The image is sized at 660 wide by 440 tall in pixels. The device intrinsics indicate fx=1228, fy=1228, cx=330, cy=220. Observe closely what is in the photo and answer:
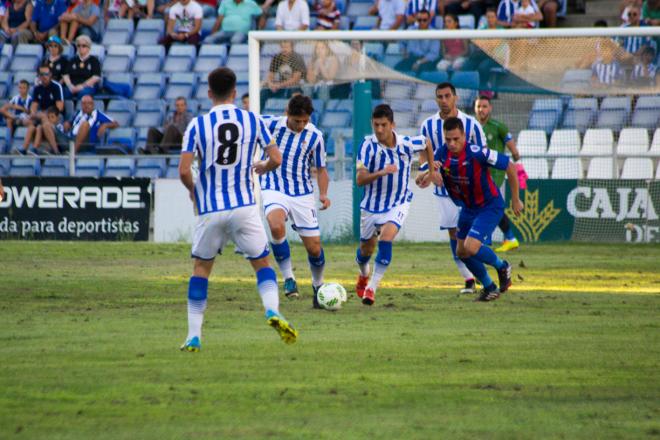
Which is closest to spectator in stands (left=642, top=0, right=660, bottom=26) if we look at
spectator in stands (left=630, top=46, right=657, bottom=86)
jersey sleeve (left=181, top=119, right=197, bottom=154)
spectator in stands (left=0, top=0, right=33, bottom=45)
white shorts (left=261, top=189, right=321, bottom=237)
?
spectator in stands (left=630, top=46, right=657, bottom=86)

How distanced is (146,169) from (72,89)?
2.78m

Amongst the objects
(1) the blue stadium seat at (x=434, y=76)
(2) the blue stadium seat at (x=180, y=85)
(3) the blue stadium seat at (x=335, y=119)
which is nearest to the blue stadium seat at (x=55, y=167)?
(2) the blue stadium seat at (x=180, y=85)

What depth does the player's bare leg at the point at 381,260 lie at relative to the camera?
12.1m

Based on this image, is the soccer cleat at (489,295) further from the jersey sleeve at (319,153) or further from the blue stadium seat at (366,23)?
the blue stadium seat at (366,23)

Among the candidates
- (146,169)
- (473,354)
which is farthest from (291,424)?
(146,169)

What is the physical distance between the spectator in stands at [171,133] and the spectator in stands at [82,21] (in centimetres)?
446

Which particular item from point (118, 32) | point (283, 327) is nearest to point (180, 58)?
point (118, 32)

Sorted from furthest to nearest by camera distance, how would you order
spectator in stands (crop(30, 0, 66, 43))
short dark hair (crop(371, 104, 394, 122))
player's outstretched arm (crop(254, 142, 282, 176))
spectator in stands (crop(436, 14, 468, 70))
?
spectator in stands (crop(30, 0, 66, 43)) < spectator in stands (crop(436, 14, 468, 70)) < short dark hair (crop(371, 104, 394, 122)) < player's outstretched arm (crop(254, 142, 282, 176))

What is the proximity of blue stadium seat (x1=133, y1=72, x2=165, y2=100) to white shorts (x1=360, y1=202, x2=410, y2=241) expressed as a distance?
13.0 metres

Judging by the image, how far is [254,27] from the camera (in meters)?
25.5

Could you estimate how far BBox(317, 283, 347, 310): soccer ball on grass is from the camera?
11602mm

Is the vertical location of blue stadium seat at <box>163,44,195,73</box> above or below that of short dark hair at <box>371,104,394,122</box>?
above

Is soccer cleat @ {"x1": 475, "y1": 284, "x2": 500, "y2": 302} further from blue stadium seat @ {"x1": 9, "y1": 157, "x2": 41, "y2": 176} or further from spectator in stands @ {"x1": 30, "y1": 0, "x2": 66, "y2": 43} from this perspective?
spectator in stands @ {"x1": 30, "y1": 0, "x2": 66, "y2": 43}

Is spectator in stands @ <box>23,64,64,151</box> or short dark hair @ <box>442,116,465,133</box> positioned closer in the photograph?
short dark hair @ <box>442,116,465,133</box>
